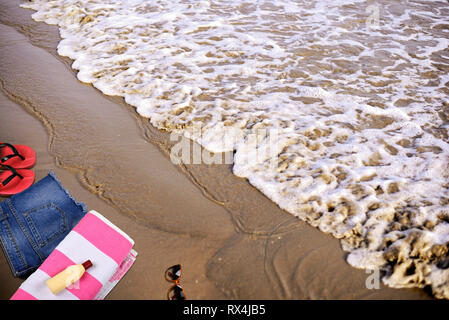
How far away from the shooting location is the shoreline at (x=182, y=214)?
88.2 inches

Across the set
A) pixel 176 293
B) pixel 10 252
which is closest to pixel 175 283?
pixel 176 293

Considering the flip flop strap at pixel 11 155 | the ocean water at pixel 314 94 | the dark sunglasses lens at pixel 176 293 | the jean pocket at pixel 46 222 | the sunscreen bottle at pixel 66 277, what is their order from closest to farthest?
the sunscreen bottle at pixel 66 277, the dark sunglasses lens at pixel 176 293, the jean pocket at pixel 46 222, the ocean water at pixel 314 94, the flip flop strap at pixel 11 155

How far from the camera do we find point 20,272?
2.22m

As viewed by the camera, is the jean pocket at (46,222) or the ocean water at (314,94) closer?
the jean pocket at (46,222)

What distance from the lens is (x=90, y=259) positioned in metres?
2.17

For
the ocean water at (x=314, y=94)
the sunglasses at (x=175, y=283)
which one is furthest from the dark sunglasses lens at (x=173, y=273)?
the ocean water at (x=314, y=94)

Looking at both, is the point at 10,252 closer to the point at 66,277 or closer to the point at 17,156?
the point at 66,277

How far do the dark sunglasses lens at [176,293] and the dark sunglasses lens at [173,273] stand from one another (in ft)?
0.21

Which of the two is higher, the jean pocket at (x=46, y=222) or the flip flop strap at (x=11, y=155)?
the flip flop strap at (x=11, y=155)

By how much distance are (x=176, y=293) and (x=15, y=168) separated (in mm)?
2057

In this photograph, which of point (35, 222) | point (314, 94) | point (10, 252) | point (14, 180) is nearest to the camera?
point (10, 252)

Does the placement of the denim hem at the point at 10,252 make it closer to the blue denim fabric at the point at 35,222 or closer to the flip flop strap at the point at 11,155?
the blue denim fabric at the point at 35,222

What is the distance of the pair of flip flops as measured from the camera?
2773 millimetres

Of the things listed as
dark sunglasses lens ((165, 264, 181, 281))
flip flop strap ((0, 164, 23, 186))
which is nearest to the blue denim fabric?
flip flop strap ((0, 164, 23, 186))
